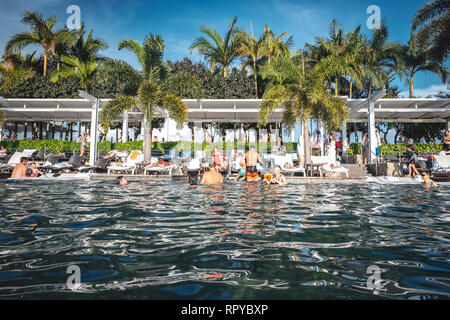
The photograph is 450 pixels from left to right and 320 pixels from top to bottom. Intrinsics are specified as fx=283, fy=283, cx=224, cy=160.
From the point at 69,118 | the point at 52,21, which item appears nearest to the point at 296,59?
the point at 69,118

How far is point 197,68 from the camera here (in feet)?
89.0

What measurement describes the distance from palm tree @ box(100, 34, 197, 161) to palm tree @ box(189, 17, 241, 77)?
27.5 feet

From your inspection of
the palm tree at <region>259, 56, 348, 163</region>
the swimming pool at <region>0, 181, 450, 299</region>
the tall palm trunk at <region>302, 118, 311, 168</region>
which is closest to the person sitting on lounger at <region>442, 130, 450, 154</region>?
the palm tree at <region>259, 56, 348, 163</region>

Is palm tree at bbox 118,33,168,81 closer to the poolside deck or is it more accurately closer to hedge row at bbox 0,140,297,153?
hedge row at bbox 0,140,297,153

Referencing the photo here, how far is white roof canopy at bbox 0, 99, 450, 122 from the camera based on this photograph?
646 inches

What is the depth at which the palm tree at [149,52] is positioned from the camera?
14.7 m

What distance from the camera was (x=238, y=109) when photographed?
55.6ft

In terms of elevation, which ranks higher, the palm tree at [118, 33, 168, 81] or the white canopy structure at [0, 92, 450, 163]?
the palm tree at [118, 33, 168, 81]

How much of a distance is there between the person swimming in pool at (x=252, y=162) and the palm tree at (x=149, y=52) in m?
8.16

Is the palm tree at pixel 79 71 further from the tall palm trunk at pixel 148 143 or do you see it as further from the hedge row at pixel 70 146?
the tall palm trunk at pixel 148 143

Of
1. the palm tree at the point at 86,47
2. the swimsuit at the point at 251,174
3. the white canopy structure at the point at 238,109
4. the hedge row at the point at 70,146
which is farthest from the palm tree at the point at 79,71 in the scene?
the swimsuit at the point at 251,174

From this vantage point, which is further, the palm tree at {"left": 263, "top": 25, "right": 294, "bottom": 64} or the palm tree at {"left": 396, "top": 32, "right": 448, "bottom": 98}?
the palm tree at {"left": 396, "top": 32, "right": 448, "bottom": 98}

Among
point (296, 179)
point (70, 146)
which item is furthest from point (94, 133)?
point (296, 179)

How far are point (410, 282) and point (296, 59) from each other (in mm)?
22808
